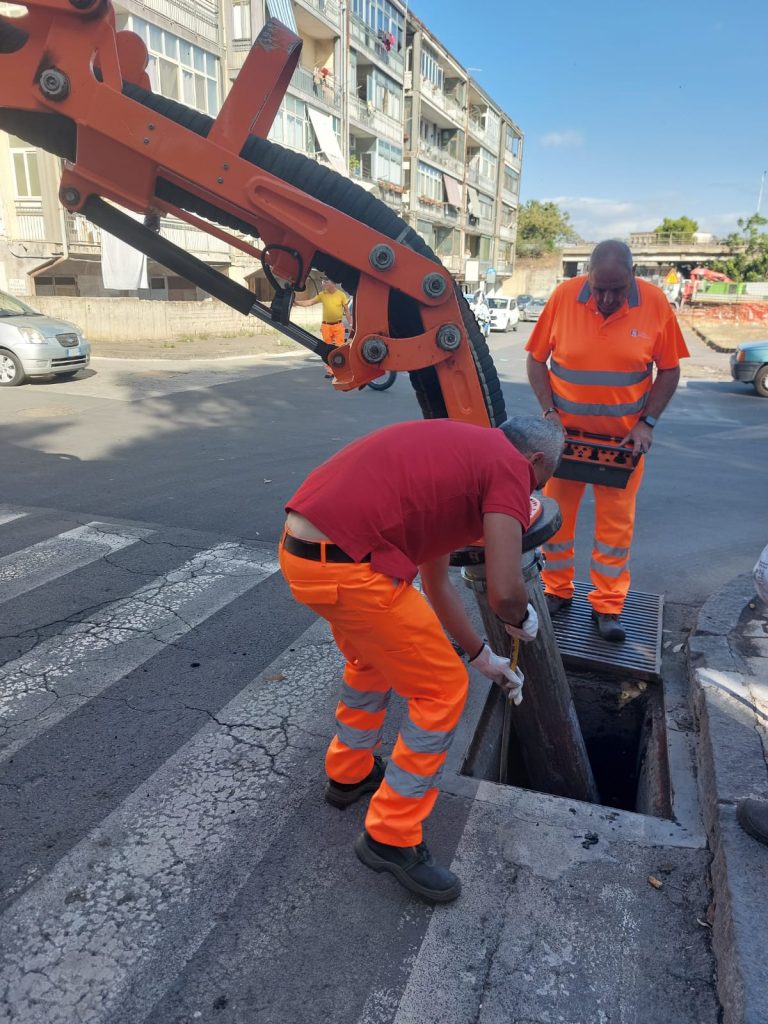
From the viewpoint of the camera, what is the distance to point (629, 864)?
2.67 meters

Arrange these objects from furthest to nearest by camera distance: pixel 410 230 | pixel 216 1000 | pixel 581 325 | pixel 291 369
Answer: pixel 291 369 < pixel 581 325 < pixel 410 230 < pixel 216 1000

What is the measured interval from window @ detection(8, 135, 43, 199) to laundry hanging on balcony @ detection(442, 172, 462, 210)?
35311mm

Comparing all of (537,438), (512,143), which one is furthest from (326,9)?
(512,143)

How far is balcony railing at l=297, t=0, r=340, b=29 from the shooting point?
91.7 feet

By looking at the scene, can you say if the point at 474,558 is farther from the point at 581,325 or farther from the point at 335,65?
the point at 335,65

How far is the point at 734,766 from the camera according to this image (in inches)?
115

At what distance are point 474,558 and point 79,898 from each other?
1.80 m

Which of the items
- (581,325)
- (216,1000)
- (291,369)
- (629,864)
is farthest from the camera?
(291,369)

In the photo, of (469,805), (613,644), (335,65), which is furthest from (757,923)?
(335,65)

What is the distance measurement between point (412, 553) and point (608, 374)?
87.2 inches

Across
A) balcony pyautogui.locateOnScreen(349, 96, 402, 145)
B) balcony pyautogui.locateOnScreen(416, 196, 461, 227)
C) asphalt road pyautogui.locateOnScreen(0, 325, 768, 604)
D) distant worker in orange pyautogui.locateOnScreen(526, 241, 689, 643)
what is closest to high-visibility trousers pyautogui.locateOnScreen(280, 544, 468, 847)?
distant worker in orange pyautogui.locateOnScreen(526, 241, 689, 643)

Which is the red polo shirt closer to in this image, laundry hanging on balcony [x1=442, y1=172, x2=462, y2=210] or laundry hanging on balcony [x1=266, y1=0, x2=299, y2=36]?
laundry hanging on balcony [x1=266, y1=0, x2=299, y2=36]

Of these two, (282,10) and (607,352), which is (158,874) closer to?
(607,352)

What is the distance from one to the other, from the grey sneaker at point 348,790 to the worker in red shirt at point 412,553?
0.97ft
